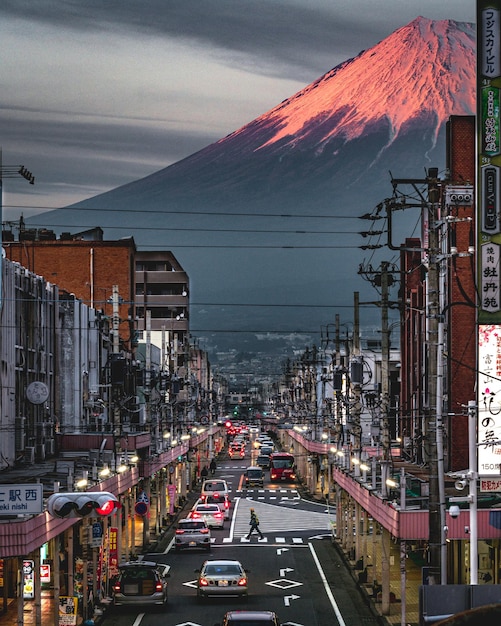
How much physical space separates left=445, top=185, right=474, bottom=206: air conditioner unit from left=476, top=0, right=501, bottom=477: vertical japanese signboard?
624 millimetres

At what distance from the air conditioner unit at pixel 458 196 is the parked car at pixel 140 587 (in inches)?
693

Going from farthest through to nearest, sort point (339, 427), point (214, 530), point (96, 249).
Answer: point (96, 249) → point (339, 427) → point (214, 530)

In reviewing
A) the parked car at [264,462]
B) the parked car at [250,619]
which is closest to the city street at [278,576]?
the parked car at [250,619]

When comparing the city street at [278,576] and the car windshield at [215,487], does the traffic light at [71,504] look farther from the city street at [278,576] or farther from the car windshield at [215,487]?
the car windshield at [215,487]

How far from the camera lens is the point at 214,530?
7806 cm

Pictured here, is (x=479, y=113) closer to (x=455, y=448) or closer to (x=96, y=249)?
(x=455, y=448)

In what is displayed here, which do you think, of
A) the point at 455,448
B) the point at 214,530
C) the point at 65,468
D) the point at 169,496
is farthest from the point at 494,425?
the point at 169,496

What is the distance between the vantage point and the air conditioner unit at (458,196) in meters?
36.5

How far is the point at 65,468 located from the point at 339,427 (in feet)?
113

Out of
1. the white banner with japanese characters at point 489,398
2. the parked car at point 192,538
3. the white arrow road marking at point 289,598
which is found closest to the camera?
the white banner with japanese characters at point 489,398

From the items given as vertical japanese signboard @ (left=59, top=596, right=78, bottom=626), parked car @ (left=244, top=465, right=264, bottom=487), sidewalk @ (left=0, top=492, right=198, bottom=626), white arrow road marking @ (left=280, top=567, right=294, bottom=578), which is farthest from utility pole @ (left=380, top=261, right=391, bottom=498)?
parked car @ (left=244, top=465, right=264, bottom=487)

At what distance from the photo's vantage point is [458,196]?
1474 inches

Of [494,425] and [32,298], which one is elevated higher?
[32,298]

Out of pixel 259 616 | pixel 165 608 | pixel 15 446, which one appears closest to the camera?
pixel 259 616
